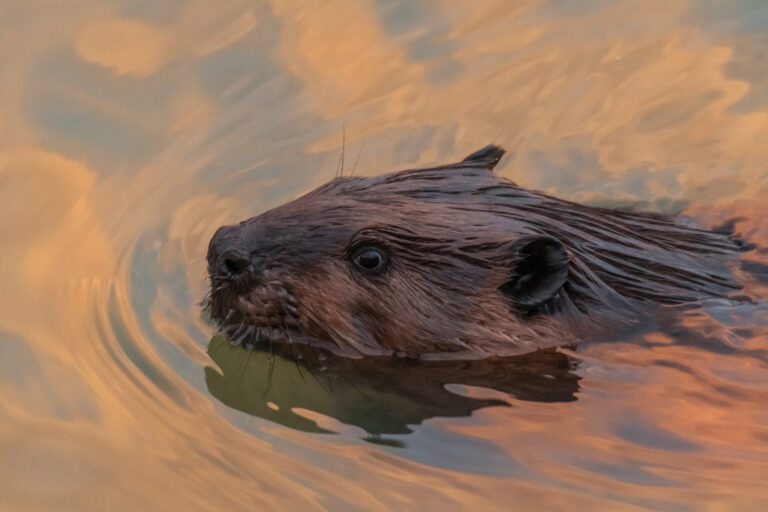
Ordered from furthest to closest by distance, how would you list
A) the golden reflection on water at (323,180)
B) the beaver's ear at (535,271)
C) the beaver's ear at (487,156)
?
the beaver's ear at (487,156) < the beaver's ear at (535,271) < the golden reflection on water at (323,180)

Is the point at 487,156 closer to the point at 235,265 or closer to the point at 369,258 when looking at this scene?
the point at 369,258

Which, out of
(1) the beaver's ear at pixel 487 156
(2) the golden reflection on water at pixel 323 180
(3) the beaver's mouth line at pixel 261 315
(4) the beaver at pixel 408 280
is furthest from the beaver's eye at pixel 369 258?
(1) the beaver's ear at pixel 487 156

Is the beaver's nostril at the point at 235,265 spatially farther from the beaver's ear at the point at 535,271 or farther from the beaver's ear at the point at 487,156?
the beaver's ear at the point at 487,156

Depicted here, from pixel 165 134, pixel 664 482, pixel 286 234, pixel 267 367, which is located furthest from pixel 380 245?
pixel 165 134

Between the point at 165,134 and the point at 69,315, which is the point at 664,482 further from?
the point at 165,134

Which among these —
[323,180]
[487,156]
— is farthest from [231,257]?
[323,180]

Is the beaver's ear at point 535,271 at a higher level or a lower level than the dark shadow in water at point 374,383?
higher
